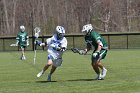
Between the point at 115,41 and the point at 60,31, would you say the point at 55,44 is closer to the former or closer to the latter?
the point at 60,31

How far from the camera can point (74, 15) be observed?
200 ft

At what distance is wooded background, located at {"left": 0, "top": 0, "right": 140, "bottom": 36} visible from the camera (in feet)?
195

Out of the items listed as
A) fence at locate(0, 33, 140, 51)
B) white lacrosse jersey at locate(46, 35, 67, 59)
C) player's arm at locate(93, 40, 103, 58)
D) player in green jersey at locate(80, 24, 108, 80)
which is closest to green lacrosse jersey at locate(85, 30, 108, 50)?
player in green jersey at locate(80, 24, 108, 80)

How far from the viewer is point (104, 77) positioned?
1786 cm

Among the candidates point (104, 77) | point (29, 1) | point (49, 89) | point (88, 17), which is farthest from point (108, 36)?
point (49, 89)

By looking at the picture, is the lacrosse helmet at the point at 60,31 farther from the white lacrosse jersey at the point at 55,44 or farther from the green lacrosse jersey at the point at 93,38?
the green lacrosse jersey at the point at 93,38

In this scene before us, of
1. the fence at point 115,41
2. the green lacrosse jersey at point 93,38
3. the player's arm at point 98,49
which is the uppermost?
the green lacrosse jersey at point 93,38

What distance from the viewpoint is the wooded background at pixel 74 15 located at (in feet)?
195

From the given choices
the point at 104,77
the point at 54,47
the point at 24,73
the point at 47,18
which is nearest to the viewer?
the point at 54,47

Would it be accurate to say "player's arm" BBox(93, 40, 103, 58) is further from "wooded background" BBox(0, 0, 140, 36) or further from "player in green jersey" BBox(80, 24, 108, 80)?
"wooded background" BBox(0, 0, 140, 36)

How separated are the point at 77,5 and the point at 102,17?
3.44m

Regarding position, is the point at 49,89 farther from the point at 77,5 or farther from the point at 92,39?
the point at 77,5

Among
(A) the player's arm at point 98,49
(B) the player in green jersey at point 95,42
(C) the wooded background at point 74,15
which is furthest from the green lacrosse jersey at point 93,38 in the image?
(C) the wooded background at point 74,15

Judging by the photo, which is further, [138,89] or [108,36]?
[108,36]
